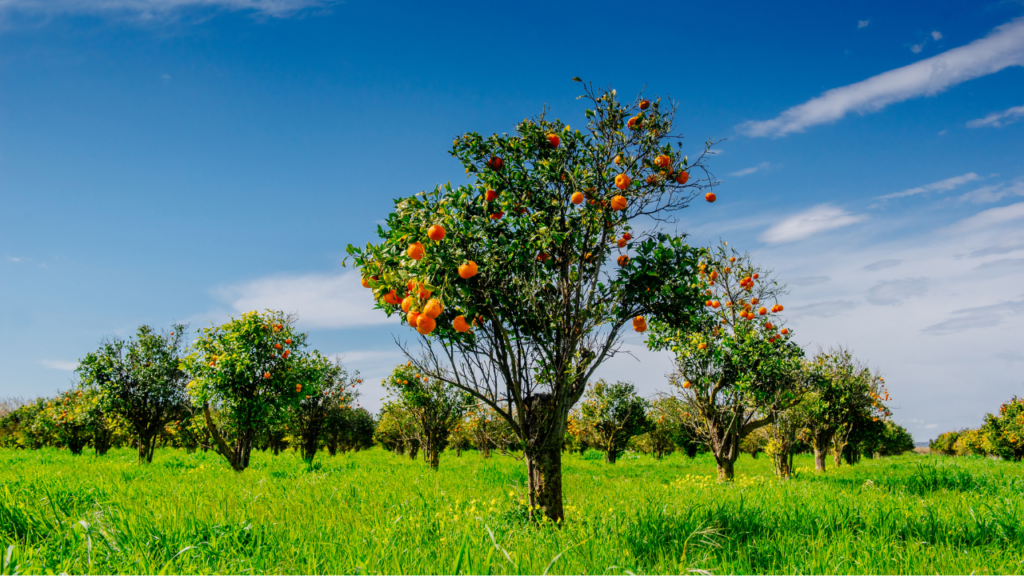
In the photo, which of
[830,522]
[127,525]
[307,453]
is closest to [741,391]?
[830,522]

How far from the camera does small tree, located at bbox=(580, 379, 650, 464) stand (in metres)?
29.5

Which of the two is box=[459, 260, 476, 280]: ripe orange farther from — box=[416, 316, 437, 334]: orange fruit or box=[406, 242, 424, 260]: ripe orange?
box=[416, 316, 437, 334]: orange fruit

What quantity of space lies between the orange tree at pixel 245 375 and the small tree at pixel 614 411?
19.6 m

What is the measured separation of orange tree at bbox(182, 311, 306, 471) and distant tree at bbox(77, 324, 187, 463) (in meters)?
5.70

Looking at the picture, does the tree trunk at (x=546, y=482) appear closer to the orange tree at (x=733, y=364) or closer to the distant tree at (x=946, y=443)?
the orange tree at (x=733, y=364)

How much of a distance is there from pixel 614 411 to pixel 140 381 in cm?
2333

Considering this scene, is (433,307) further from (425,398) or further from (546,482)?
(425,398)

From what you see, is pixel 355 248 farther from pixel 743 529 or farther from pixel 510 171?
pixel 743 529

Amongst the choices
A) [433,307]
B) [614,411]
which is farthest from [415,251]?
[614,411]

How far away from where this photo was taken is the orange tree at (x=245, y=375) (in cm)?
1239

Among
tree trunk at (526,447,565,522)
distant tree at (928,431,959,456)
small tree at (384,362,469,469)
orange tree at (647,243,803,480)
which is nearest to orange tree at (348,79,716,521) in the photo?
tree trunk at (526,447,565,522)

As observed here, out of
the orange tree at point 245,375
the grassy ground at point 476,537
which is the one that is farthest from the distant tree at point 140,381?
the grassy ground at point 476,537

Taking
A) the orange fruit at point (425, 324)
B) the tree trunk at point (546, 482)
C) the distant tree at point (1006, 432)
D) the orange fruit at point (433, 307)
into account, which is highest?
the orange fruit at point (433, 307)

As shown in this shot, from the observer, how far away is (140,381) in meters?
17.2
